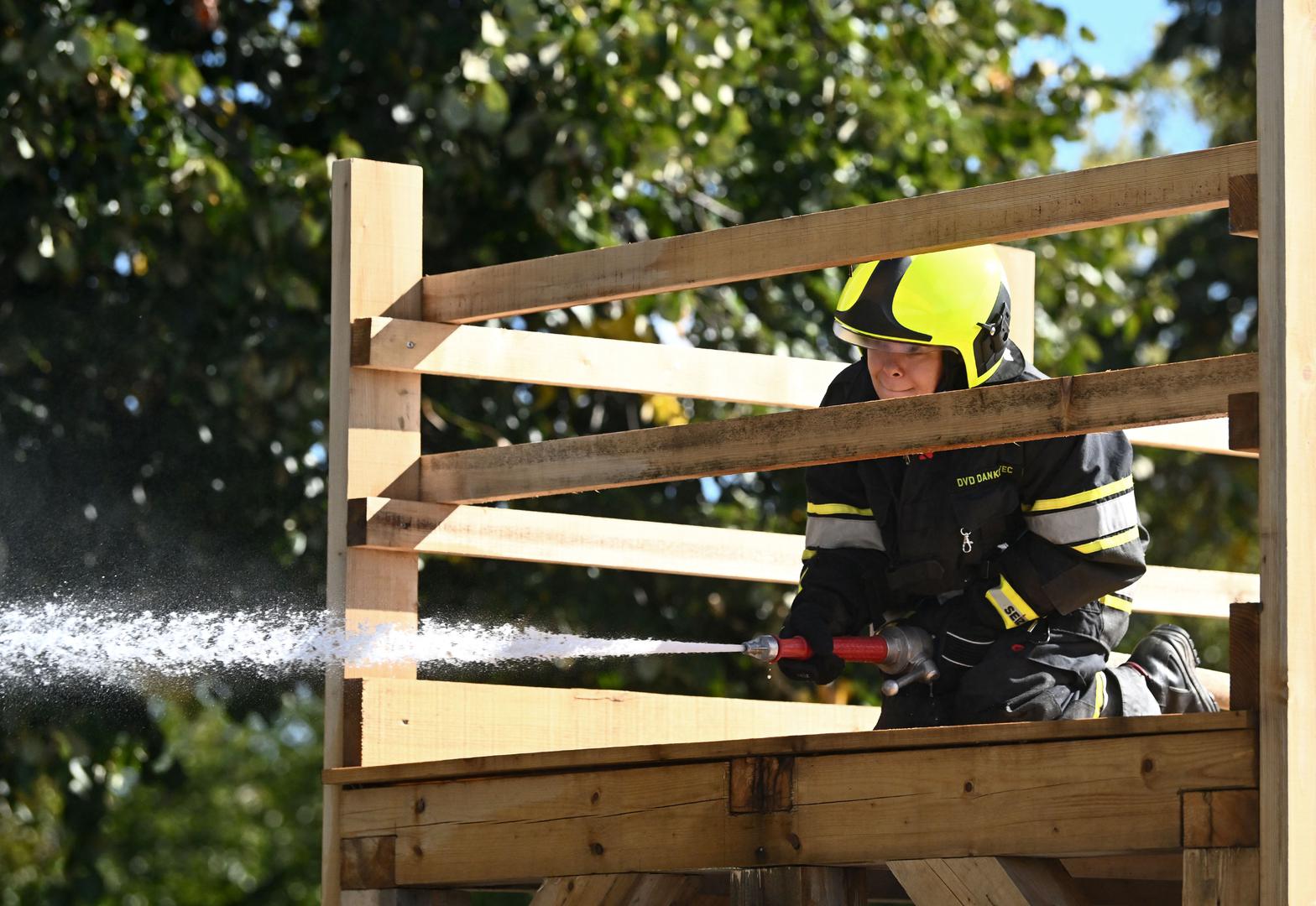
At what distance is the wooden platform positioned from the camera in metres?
3.47

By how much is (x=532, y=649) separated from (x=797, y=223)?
108 cm

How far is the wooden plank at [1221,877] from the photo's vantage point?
3.37m

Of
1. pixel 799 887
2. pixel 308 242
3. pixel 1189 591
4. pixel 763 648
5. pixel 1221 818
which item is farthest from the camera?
pixel 308 242

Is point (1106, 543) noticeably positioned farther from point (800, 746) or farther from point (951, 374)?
point (800, 746)

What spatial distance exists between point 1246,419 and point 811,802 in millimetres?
1030

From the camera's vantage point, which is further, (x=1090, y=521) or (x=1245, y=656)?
(x=1090, y=521)

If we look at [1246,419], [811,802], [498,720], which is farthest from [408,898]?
[1246,419]

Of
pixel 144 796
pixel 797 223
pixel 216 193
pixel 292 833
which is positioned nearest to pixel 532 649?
pixel 797 223

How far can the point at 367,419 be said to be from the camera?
4.92 metres

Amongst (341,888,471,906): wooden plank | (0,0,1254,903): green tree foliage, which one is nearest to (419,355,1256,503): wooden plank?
(341,888,471,906): wooden plank

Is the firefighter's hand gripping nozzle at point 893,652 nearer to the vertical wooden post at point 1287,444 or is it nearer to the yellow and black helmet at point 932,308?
the yellow and black helmet at point 932,308

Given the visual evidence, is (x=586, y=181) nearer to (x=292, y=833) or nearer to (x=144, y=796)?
(x=144, y=796)

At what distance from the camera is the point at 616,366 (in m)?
5.14

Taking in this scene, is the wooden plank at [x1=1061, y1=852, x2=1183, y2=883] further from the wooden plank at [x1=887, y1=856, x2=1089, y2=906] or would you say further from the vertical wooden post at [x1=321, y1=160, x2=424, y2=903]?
the vertical wooden post at [x1=321, y1=160, x2=424, y2=903]
